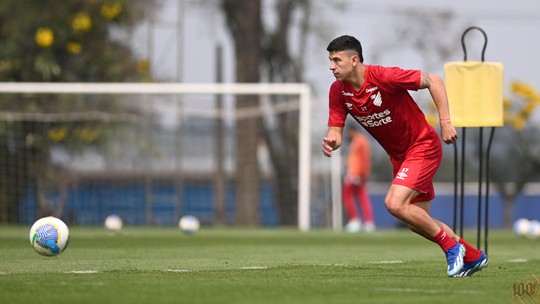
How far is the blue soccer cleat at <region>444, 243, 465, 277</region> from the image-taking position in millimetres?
9133

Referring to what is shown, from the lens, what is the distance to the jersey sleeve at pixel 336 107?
9.72 meters

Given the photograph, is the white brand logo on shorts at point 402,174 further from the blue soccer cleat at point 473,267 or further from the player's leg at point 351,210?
the player's leg at point 351,210

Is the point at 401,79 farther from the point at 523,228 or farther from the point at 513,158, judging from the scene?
the point at 513,158

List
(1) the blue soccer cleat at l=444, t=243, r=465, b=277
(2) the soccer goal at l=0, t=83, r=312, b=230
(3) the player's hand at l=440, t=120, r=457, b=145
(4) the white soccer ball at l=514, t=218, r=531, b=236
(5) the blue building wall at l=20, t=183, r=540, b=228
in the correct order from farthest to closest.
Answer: (5) the blue building wall at l=20, t=183, r=540, b=228 < (2) the soccer goal at l=0, t=83, r=312, b=230 < (4) the white soccer ball at l=514, t=218, r=531, b=236 < (1) the blue soccer cleat at l=444, t=243, r=465, b=277 < (3) the player's hand at l=440, t=120, r=457, b=145

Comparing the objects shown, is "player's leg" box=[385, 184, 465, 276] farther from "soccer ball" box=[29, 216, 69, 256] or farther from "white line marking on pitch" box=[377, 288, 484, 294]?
"soccer ball" box=[29, 216, 69, 256]

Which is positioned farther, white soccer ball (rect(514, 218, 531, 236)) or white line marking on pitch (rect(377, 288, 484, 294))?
white soccer ball (rect(514, 218, 531, 236))

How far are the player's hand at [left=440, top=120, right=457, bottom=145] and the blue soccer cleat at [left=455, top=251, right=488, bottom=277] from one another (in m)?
1.07

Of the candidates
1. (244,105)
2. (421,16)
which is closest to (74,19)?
(244,105)

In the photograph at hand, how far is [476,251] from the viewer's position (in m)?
9.47

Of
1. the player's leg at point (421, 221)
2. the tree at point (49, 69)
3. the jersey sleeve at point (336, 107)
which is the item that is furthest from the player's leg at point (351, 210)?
the player's leg at point (421, 221)

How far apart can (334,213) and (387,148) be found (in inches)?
705

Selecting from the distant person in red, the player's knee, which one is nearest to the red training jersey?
the player's knee

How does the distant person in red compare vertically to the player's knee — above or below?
below

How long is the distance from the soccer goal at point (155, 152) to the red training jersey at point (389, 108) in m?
14.6
